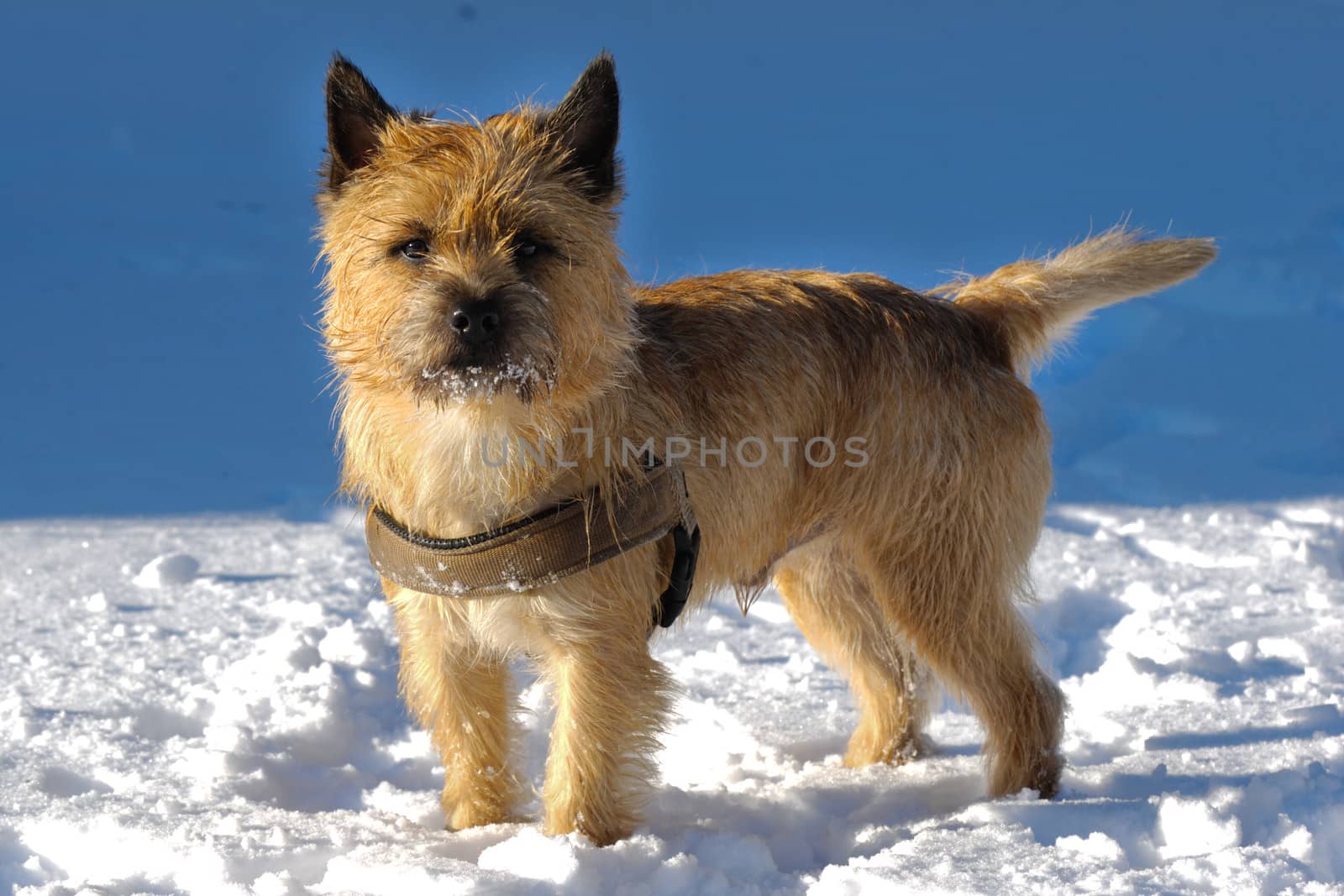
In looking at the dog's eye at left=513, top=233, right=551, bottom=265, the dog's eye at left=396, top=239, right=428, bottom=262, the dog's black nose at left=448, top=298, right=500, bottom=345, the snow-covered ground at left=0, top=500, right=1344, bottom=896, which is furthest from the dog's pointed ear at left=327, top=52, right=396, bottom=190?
the snow-covered ground at left=0, top=500, right=1344, bottom=896

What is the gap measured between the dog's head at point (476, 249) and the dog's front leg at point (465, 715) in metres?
0.80

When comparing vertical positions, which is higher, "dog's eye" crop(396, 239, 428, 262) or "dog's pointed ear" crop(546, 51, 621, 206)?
"dog's pointed ear" crop(546, 51, 621, 206)

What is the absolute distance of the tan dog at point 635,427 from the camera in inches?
102

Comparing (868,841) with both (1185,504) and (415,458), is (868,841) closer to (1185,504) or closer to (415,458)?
(415,458)

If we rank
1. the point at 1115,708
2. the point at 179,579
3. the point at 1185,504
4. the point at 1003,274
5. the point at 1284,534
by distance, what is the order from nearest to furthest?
the point at 1003,274 < the point at 1115,708 < the point at 179,579 < the point at 1284,534 < the point at 1185,504

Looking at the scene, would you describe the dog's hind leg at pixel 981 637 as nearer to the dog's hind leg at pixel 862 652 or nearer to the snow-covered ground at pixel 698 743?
the snow-covered ground at pixel 698 743

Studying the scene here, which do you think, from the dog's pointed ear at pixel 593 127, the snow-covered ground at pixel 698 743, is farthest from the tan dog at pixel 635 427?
the snow-covered ground at pixel 698 743

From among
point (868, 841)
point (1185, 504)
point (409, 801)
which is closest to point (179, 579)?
point (409, 801)

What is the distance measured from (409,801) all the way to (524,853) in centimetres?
83

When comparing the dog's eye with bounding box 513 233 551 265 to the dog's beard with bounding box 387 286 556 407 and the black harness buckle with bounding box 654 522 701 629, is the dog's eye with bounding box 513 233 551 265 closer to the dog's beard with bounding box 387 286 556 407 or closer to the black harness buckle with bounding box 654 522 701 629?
the dog's beard with bounding box 387 286 556 407

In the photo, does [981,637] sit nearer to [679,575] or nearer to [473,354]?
[679,575]

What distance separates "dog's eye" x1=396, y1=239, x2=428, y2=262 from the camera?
2.57 metres

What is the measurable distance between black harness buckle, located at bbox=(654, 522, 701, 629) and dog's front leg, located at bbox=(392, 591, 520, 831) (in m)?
0.46

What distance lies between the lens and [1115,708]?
4.06 meters
